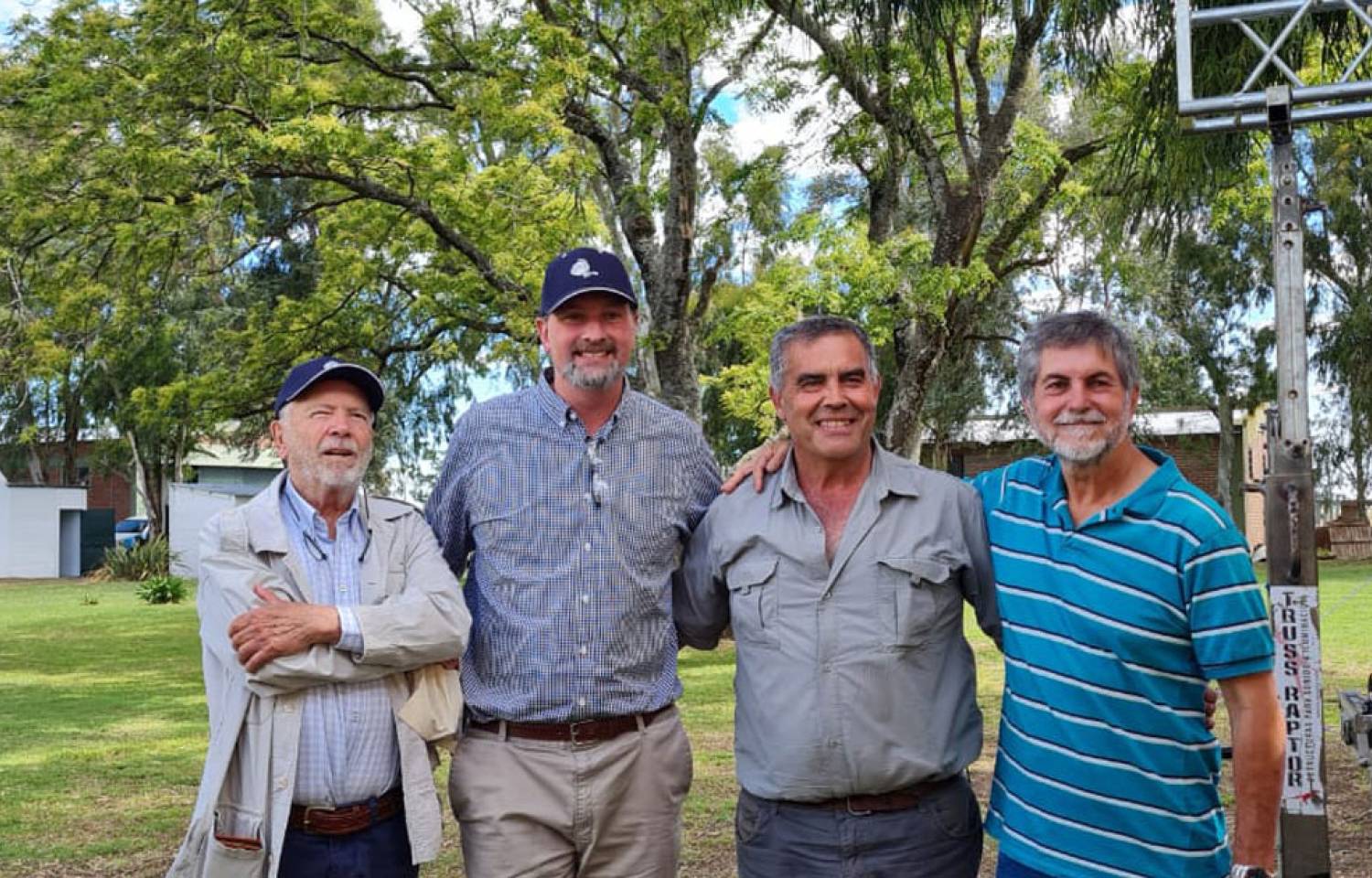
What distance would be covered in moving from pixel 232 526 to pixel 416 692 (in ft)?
2.06

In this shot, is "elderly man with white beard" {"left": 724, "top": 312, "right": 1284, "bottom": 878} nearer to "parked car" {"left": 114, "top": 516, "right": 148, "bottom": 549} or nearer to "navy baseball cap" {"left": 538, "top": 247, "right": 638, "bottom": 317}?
"navy baseball cap" {"left": 538, "top": 247, "right": 638, "bottom": 317}

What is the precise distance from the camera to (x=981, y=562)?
344 centimetres

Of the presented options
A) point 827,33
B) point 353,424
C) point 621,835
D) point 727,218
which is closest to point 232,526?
point 353,424

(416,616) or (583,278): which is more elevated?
(583,278)

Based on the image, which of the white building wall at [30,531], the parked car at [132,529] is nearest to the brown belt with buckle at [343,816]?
the white building wall at [30,531]

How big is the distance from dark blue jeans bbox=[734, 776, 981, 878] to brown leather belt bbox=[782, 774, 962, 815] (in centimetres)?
1

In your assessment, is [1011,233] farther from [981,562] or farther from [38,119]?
[981,562]

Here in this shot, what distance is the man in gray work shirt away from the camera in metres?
3.29

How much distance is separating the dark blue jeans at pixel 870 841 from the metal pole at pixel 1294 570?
75.2 inches

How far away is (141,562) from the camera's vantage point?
33750 millimetres

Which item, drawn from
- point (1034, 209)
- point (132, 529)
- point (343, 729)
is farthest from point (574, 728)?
point (132, 529)

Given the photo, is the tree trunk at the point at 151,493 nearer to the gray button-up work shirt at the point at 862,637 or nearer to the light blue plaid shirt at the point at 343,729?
the light blue plaid shirt at the point at 343,729

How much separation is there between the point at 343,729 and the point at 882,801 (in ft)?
4.34

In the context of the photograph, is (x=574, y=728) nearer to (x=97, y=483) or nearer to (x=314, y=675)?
(x=314, y=675)
